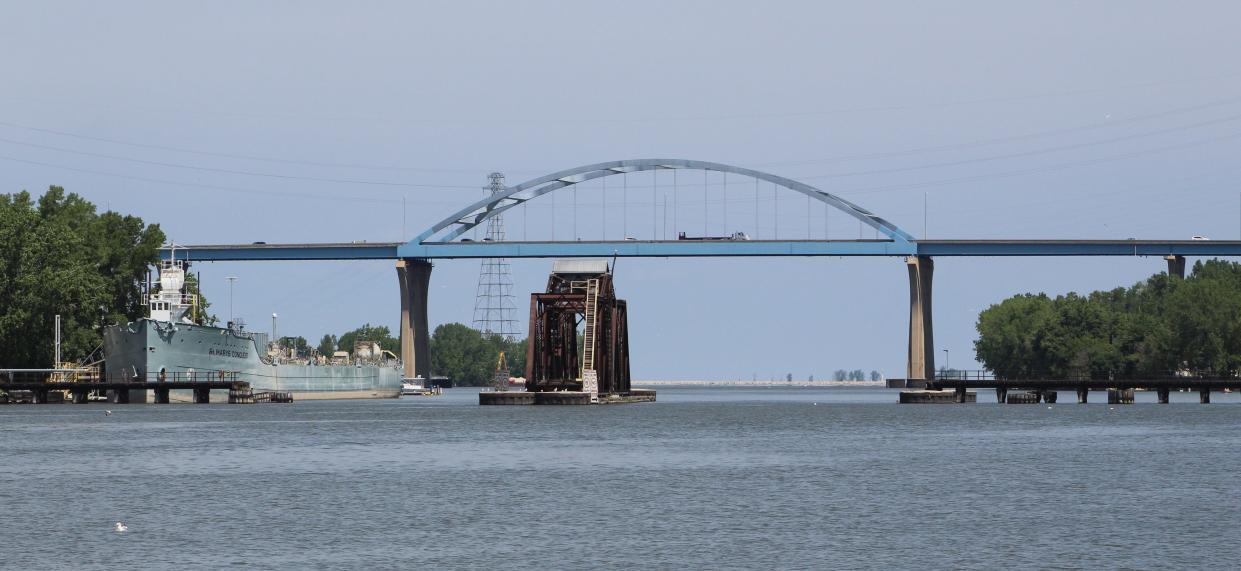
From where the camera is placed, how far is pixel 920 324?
7653 inches

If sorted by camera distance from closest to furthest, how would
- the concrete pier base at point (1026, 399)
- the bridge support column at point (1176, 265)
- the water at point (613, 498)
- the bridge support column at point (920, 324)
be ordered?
the water at point (613, 498) < the concrete pier base at point (1026, 399) < the bridge support column at point (920, 324) < the bridge support column at point (1176, 265)

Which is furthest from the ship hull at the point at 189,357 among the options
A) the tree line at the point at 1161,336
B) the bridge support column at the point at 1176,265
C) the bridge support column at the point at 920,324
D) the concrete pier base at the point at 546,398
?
the bridge support column at the point at 1176,265

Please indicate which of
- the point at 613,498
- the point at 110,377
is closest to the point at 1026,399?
the point at 110,377

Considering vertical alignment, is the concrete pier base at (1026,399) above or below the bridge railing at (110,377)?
below

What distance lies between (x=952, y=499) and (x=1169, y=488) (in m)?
7.84

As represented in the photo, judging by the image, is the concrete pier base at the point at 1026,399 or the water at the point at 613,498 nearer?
the water at the point at 613,498

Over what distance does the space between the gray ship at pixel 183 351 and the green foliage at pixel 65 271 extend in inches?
123

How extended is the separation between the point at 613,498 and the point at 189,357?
87.0 m

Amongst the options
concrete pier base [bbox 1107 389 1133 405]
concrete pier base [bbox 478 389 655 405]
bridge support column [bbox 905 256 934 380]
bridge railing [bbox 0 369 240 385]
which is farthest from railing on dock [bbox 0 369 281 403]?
bridge support column [bbox 905 256 934 380]

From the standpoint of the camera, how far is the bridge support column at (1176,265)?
197125mm

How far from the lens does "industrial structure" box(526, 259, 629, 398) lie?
126 meters

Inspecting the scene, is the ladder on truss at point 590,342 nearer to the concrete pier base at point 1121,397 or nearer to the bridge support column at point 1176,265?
the concrete pier base at point 1121,397

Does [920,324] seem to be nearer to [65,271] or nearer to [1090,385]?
[1090,385]

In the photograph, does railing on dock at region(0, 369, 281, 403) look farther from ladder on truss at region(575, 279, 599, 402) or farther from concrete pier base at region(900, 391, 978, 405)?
concrete pier base at region(900, 391, 978, 405)
